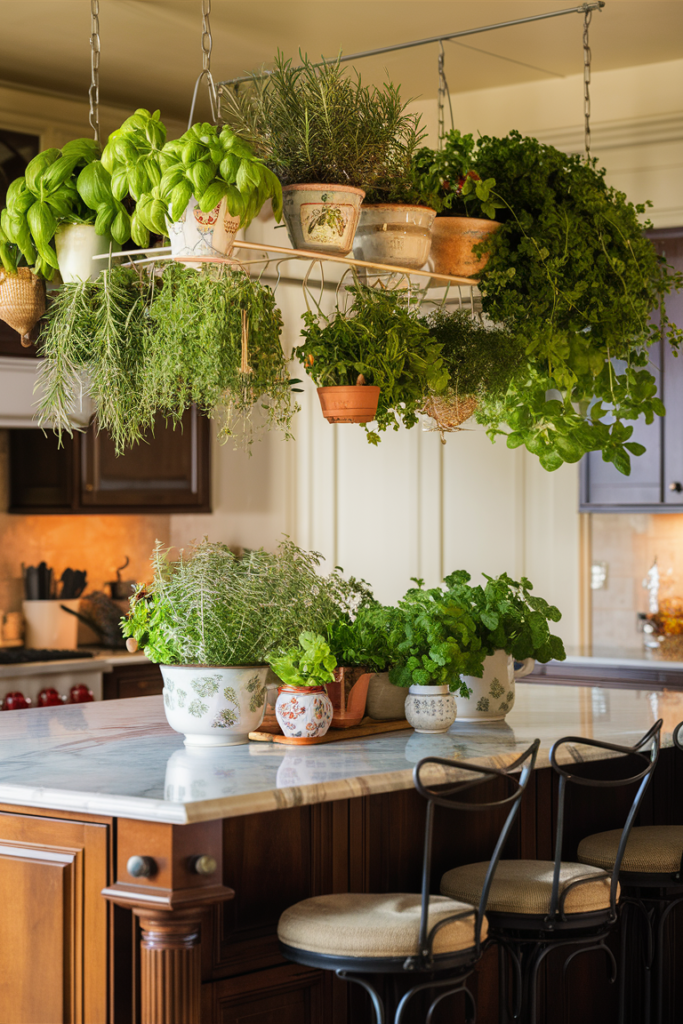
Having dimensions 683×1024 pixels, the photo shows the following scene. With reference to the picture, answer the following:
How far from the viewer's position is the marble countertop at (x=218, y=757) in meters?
2.08

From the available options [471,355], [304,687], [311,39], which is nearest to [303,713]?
[304,687]

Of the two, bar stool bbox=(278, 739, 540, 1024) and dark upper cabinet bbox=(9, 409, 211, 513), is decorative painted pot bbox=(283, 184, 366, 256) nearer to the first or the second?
Result: bar stool bbox=(278, 739, 540, 1024)

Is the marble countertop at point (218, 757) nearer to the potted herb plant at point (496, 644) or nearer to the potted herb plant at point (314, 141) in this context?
the potted herb plant at point (496, 644)

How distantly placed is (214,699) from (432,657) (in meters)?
0.50

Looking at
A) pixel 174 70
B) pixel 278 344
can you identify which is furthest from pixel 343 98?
pixel 174 70

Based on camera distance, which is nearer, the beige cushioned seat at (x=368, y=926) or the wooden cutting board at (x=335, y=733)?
the beige cushioned seat at (x=368, y=926)

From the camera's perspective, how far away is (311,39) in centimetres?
476

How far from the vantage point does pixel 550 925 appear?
7.75 feet

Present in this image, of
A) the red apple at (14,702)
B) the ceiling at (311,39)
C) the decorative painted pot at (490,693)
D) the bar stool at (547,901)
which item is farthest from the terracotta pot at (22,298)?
the red apple at (14,702)

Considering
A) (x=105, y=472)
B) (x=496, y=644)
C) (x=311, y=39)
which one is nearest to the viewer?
(x=496, y=644)

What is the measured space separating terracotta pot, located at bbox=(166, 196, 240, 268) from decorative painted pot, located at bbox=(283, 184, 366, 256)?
212mm

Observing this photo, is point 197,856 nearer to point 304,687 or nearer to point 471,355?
point 304,687

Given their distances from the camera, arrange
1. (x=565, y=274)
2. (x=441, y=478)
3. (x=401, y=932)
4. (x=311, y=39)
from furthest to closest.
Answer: (x=441, y=478)
(x=311, y=39)
(x=565, y=274)
(x=401, y=932)

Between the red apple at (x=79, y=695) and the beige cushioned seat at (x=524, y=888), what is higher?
the red apple at (x=79, y=695)
